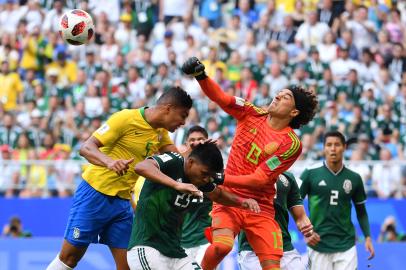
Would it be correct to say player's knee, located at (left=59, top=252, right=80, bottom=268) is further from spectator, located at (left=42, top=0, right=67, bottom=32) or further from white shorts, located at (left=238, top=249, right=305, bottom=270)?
spectator, located at (left=42, top=0, right=67, bottom=32)

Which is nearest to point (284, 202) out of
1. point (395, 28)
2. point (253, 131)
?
point (253, 131)

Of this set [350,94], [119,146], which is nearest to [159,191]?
[119,146]

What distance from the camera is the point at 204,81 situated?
10609mm

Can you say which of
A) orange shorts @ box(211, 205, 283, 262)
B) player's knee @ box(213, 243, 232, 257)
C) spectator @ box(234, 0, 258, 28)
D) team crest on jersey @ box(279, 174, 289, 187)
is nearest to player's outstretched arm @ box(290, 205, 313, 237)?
team crest on jersey @ box(279, 174, 289, 187)

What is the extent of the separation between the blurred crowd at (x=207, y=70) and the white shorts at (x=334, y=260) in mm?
5013

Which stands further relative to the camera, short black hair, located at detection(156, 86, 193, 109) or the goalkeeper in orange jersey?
the goalkeeper in orange jersey

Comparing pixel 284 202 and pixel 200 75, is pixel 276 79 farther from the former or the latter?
pixel 200 75

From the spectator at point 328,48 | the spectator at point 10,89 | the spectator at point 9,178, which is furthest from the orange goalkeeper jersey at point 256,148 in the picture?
the spectator at point 10,89

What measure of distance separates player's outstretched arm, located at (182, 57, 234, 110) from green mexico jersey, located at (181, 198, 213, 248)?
6.93 ft

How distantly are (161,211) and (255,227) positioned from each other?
1.46m

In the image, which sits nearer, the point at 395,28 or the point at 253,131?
the point at 253,131

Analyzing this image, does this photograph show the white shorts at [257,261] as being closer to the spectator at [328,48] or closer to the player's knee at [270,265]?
the player's knee at [270,265]

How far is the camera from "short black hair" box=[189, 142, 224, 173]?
9578mm

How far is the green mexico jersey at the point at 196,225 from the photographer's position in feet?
41.6
